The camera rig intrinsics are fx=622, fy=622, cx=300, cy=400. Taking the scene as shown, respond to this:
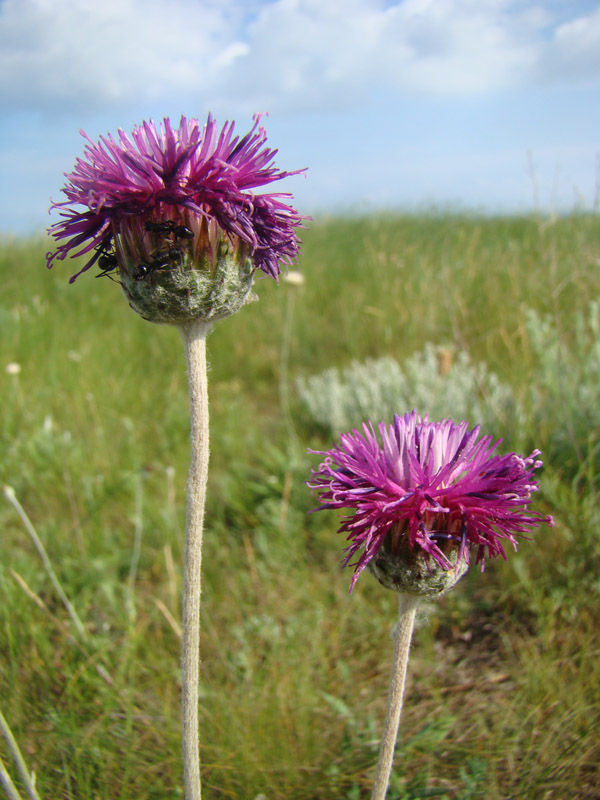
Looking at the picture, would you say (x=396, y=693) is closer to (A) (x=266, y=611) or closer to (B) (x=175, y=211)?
(B) (x=175, y=211)

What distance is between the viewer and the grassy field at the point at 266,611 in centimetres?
181

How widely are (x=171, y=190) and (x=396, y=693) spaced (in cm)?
102

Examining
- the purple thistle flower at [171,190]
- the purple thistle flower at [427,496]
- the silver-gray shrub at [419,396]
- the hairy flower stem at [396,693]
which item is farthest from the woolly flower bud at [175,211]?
the silver-gray shrub at [419,396]

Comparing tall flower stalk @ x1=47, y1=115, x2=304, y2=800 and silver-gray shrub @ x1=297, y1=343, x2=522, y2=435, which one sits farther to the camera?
Result: silver-gray shrub @ x1=297, y1=343, x2=522, y2=435

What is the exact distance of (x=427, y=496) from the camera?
43.8 inches

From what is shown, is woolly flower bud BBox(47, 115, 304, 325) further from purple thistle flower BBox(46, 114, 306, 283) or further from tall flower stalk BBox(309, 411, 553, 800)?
tall flower stalk BBox(309, 411, 553, 800)

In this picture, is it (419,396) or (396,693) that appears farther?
(419,396)

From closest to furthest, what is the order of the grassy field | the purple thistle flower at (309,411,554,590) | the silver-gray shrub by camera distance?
the purple thistle flower at (309,411,554,590)
the grassy field
the silver-gray shrub

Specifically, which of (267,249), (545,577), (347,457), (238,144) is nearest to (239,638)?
(545,577)

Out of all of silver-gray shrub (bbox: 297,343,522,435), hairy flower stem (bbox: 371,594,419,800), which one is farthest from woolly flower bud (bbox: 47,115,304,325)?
silver-gray shrub (bbox: 297,343,522,435)

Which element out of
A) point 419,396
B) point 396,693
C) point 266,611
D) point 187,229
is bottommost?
point 266,611

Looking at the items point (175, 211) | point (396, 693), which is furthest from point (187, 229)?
point (396, 693)

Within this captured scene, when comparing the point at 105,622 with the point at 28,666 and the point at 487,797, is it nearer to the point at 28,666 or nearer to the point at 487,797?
the point at 28,666

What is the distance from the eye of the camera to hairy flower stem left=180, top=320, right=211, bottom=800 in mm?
1182
